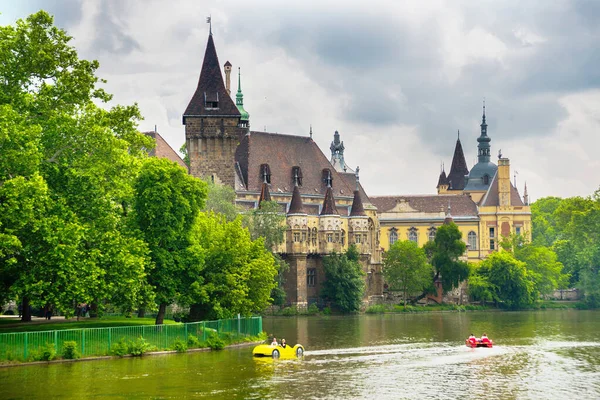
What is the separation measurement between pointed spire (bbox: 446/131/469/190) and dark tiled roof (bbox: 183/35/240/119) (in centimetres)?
7784

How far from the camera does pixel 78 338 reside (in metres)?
56.1

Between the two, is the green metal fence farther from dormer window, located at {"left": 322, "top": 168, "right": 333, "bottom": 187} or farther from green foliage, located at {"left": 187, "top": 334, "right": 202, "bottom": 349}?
dormer window, located at {"left": 322, "top": 168, "right": 333, "bottom": 187}

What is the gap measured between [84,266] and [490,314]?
7562 centimetres

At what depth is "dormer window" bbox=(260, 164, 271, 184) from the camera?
128 metres

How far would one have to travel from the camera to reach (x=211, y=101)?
12031cm

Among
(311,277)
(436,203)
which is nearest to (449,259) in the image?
(311,277)

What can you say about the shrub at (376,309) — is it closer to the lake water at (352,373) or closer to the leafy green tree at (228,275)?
the lake water at (352,373)

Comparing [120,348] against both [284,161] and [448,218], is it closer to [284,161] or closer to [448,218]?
[284,161]

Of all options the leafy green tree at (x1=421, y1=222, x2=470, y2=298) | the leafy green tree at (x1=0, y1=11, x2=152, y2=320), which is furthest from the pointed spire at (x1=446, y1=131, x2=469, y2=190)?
the leafy green tree at (x1=0, y1=11, x2=152, y2=320)

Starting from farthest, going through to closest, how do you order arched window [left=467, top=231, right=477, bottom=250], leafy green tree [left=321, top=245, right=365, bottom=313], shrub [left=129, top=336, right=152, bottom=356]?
arched window [left=467, top=231, right=477, bottom=250] < leafy green tree [left=321, top=245, right=365, bottom=313] < shrub [left=129, top=336, right=152, bottom=356]

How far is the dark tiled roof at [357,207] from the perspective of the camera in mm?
133250

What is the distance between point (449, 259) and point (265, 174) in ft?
83.6

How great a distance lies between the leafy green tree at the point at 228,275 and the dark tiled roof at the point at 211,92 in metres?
50.3

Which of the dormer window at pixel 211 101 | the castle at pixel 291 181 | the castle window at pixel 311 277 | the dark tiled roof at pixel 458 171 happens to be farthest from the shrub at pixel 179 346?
the dark tiled roof at pixel 458 171
